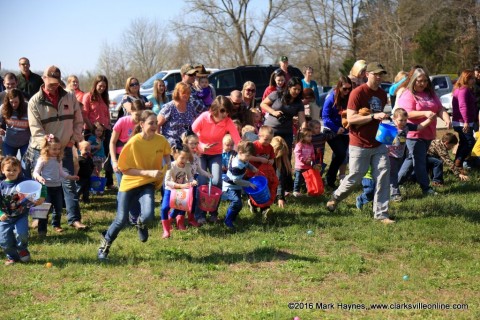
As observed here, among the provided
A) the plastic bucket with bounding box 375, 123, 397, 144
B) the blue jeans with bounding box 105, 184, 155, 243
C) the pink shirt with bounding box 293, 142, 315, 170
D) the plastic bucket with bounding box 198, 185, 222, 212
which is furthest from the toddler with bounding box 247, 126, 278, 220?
the blue jeans with bounding box 105, 184, 155, 243

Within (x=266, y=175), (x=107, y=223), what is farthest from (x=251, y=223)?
(x=107, y=223)

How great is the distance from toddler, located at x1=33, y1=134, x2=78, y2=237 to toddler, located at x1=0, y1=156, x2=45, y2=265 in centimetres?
66

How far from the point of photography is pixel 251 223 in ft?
27.0

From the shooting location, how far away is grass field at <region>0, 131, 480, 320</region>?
523cm

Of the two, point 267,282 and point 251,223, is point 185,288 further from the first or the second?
point 251,223

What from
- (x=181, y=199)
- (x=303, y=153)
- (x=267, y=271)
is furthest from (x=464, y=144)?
(x=267, y=271)

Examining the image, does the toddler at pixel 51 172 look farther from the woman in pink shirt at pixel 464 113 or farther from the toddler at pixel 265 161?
the woman in pink shirt at pixel 464 113

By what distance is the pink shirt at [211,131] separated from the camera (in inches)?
331

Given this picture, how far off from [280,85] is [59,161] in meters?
3.60

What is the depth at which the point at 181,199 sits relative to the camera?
771cm

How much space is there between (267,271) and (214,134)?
2727 mm

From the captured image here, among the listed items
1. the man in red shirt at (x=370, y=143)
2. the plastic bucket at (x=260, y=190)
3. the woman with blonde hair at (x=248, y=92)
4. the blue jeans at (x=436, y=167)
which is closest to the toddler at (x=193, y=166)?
the plastic bucket at (x=260, y=190)

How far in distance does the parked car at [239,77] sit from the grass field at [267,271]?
40.9 feet

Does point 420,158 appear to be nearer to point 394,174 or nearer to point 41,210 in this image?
point 394,174
